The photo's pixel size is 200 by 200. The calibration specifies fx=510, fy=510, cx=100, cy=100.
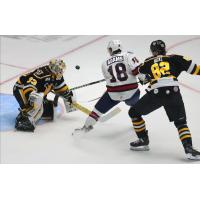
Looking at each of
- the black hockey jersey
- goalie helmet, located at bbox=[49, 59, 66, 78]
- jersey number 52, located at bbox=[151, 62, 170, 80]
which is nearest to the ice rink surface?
the black hockey jersey

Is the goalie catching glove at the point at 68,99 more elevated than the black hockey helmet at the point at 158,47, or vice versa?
the black hockey helmet at the point at 158,47

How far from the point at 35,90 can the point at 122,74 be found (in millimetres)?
750

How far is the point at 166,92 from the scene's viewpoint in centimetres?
327

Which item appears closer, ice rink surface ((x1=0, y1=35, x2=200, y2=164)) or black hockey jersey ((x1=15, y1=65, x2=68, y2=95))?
ice rink surface ((x1=0, y1=35, x2=200, y2=164))

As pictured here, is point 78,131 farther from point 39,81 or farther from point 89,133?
point 39,81

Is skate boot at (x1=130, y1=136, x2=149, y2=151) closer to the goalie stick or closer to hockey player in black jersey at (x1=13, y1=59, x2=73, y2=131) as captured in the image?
the goalie stick

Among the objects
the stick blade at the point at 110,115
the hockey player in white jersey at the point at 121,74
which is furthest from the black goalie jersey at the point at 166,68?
the stick blade at the point at 110,115

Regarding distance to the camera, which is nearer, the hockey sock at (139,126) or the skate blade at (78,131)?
the hockey sock at (139,126)

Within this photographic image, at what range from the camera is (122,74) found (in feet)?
11.7

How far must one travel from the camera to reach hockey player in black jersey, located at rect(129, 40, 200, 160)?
3.26 metres

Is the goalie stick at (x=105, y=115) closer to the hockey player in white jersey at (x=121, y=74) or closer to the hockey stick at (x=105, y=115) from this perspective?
the hockey stick at (x=105, y=115)

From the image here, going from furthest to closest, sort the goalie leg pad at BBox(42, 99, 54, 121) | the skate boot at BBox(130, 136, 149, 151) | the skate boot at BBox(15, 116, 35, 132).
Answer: the goalie leg pad at BBox(42, 99, 54, 121) → the skate boot at BBox(15, 116, 35, 132) → the skate boot at BBox(130, 136, 149, 151)

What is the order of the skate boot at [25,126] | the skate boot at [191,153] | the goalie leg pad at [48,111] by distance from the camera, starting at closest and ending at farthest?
the skate boot at [191,153] → the skate boot at [25,126] → the goalie leg pad at [48,111]

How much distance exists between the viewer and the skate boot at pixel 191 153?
3.23 meters
